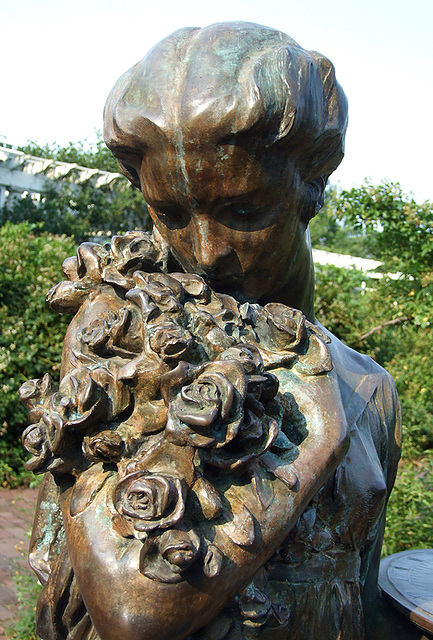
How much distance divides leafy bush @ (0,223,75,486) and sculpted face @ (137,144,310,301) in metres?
5.95

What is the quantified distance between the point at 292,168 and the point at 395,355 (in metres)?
7.52

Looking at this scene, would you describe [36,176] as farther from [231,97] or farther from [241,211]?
[231,97]

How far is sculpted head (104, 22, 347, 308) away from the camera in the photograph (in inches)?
56.7

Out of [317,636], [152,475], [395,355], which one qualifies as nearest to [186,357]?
[152,475]

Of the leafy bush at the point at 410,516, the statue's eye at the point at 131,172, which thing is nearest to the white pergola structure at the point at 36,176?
the leafy bush at the point at 410,516

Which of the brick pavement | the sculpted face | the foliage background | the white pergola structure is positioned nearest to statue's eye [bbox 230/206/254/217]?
the sculpted face

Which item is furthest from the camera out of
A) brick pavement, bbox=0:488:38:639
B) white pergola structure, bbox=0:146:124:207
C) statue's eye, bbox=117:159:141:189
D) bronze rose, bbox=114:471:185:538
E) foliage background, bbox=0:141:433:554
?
white pergola structure, bbox=0:146:124:207

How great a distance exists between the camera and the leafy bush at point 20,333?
24.1 ft

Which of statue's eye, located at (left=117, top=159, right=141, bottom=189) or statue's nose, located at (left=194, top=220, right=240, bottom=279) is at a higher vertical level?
statue's eye, located at (left=117, top=159, right=141, bottom=189)

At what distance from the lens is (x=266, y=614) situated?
1517mm

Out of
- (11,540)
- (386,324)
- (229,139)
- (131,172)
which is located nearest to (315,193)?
(229,139)

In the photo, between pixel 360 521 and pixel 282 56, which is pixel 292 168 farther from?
pixel 360 521

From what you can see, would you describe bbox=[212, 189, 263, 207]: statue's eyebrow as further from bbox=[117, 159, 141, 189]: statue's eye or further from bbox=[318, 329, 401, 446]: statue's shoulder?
bbox=[318, 329, 401, 446]: statue's shoulder

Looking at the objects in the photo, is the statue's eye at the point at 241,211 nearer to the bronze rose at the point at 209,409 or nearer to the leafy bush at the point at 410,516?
the bronze rose at the point at 209,409
